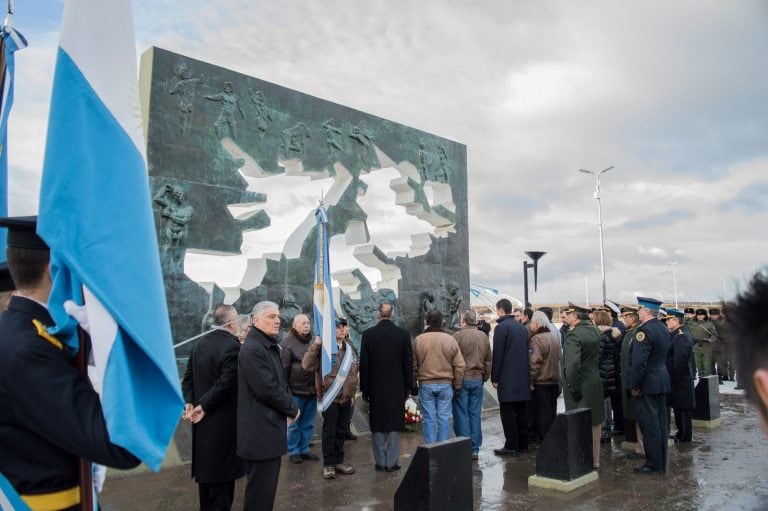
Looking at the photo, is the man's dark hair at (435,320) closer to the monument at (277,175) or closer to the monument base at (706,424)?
the monument at (277,175)

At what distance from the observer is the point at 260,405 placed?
158 inches

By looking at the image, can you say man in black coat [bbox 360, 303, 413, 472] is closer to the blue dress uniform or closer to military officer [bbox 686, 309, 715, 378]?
the blue dress uniform

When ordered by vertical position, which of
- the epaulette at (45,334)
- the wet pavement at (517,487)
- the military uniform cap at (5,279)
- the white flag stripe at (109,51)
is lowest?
the wet pavement at (517,487)

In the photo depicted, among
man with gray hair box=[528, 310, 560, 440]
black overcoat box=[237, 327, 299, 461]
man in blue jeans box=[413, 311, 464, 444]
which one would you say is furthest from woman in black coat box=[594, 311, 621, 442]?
black overcoat box=[237, 327, 299, 461]

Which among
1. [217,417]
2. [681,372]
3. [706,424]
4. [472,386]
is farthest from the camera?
[706,424]

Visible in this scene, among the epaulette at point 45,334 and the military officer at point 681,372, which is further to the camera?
the military officer at point 681,372

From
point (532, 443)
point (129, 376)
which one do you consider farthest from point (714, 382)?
point (129, 376)

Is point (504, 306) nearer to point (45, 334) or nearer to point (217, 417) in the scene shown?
point (217, 417)

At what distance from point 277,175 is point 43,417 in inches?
291

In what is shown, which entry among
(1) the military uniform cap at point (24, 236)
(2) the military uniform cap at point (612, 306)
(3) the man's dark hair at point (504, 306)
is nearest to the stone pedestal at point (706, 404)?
(2) the military uniform cap at point (612, 306)

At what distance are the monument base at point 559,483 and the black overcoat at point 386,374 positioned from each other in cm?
140

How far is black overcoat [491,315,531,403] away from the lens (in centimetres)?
661

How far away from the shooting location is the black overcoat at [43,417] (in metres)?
1.48

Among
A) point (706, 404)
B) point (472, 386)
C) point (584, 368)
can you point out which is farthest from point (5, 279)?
point (706, 404)
